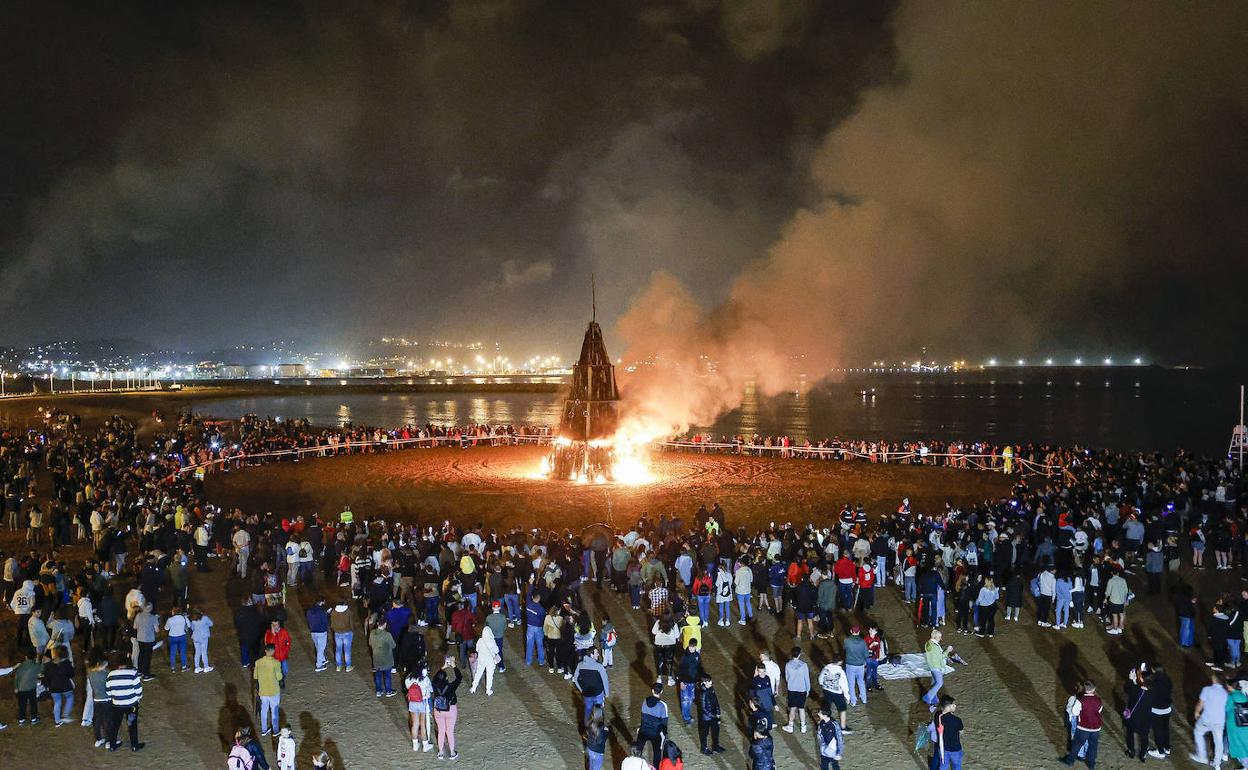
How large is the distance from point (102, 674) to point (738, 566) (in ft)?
34.8

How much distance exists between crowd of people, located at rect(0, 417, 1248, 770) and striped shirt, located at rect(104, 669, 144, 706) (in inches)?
0.8

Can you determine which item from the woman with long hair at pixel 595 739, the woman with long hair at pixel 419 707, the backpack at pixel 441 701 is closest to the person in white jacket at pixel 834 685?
the woman with long hair at pixel 595 739

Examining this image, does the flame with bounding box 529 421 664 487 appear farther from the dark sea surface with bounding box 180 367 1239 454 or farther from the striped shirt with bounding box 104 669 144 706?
the dark sea surface with bounding box 180 367 1239 454

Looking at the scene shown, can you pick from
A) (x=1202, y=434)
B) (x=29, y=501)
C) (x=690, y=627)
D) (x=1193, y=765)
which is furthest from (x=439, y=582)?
(x=1202, y=434)

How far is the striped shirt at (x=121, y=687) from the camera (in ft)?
33.6

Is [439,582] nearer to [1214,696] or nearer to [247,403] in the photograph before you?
[1214,696]

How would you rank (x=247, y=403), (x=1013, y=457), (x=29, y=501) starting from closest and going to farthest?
(x=29, y=501) → (x=1013, y=457) → (x=247, y=403)

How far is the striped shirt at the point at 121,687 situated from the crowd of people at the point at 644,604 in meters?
0.02

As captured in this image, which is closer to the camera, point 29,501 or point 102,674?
point 102,674

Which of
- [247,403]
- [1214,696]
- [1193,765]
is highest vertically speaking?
[247,403]

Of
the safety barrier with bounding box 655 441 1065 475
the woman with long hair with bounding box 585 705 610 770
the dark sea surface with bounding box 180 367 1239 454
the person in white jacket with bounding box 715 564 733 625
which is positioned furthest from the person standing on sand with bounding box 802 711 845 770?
the dark sea surface with bounding box 180 367 1239 454

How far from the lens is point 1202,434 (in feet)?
264

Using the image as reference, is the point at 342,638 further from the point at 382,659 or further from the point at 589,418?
the point at 589,418

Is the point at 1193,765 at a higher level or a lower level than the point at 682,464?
lower
